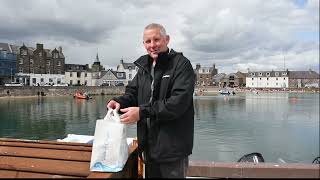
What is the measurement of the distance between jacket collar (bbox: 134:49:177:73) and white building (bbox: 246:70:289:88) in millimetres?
158321

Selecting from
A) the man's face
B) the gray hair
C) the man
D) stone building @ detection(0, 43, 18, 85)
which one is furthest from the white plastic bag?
stone building @ detection(0, 43, 18, 85)

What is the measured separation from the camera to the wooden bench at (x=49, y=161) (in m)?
3.27

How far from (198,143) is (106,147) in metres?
18.1

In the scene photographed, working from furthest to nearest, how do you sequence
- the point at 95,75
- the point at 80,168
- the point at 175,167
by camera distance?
the point at 95,75 → the point at 80,168 → the point at 175,167

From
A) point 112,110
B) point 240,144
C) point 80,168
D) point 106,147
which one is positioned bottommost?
point 240,144

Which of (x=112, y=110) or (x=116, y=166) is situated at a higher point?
(x=112, y=110)

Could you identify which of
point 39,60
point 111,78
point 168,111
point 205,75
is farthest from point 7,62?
point 205,75

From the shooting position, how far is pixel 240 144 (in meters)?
21.0

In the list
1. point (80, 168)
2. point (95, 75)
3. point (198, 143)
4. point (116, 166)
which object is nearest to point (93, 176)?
point (116, 166)

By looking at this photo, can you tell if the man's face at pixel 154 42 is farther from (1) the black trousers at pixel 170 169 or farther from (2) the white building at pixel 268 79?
(2) the white building at pixel 268 79

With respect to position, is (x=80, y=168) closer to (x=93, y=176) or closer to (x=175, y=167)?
(x=93, y=176)

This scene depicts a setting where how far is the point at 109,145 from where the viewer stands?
3.09 meters

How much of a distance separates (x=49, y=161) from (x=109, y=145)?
3.19 feet

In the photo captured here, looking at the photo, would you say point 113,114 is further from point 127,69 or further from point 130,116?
point 127,69
